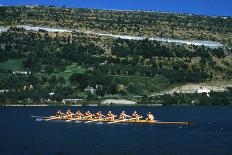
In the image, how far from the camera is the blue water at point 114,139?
85062 millimetres

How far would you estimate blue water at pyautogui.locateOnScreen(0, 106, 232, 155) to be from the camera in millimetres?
85062

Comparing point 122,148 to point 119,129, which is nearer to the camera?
point 122,148

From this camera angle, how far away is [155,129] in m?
116

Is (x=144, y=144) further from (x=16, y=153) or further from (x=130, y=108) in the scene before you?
(x=130, y=108)

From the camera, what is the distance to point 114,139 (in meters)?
99.5

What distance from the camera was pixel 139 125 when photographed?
123m

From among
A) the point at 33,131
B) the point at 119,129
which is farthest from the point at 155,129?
the point at 33,131

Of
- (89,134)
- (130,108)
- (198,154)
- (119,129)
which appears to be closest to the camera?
(198,154)

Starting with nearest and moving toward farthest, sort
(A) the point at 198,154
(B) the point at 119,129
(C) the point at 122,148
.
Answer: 1. (A) the point at 198,154
2. (C) the point at 122,148
3. (B) the point at 119,129

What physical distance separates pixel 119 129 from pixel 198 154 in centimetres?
3571

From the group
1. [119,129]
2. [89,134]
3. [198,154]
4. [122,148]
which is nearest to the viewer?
[198,154]

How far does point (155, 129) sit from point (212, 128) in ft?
37.4

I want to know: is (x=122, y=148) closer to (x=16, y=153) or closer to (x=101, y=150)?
(x=101, y=150)

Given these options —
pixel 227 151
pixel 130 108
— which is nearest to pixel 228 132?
pixel 227 151
